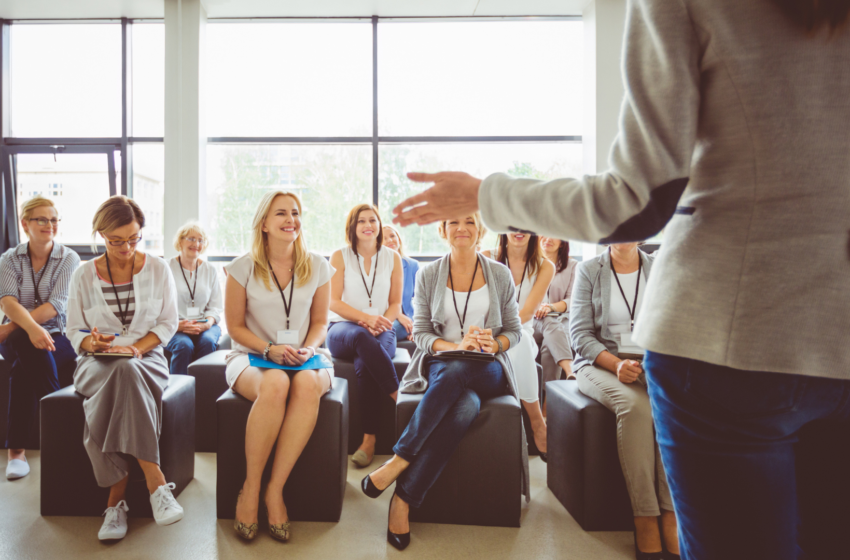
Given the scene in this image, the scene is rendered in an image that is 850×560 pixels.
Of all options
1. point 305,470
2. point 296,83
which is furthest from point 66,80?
point 305,470

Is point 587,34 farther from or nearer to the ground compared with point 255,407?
farther from the ground

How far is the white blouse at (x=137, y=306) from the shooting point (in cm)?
246

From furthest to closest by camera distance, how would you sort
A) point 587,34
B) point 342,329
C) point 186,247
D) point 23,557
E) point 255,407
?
point 587,34, point 186,247, point 342,329, point 255,407, point 23,557

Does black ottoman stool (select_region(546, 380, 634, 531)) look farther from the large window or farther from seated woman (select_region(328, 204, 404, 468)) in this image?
the large window

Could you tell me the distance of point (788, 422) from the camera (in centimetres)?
61

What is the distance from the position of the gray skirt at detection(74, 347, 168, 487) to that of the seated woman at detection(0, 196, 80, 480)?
0.91 metres

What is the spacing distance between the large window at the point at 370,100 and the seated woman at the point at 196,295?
64.3 inches

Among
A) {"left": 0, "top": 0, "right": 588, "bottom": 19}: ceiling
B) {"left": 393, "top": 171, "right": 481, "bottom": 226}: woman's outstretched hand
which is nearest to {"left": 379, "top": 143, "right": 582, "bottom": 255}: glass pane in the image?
{"left": 0, "top": 0, "right": 588, "bottom": 19}: ceiling

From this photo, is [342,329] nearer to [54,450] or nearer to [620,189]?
[54,450]

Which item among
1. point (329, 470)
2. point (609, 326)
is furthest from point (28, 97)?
point (609, 326)

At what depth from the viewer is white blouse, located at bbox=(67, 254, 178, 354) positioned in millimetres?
2463

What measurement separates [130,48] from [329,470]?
211 inches

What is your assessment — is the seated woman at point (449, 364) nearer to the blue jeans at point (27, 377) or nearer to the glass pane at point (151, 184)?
the blue jeans at point (27, 377)

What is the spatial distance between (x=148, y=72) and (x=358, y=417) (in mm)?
4645
